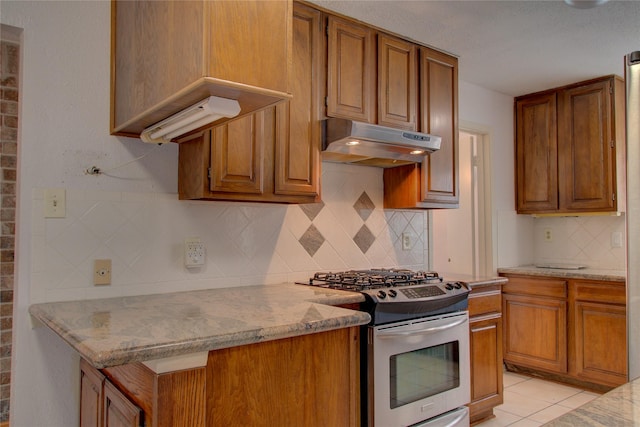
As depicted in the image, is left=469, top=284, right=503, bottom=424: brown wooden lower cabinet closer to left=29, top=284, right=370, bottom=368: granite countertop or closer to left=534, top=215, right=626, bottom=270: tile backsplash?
left=29, top=284, right=370, bottom=368: granite countertop

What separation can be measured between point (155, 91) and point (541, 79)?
3223mm

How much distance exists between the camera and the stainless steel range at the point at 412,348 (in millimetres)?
2098

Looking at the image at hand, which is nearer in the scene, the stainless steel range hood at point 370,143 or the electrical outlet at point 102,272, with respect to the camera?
the electrical outlet at point 102,272

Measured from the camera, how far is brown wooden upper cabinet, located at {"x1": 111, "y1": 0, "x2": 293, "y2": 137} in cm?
136

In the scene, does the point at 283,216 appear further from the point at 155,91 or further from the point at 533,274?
the point at 533,274

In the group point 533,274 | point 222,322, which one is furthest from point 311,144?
point 533,274

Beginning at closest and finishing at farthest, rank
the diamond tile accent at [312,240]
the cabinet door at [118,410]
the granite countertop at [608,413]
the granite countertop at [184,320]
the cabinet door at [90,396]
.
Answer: the granite countertop at [608,413] < the granite countertop at [184,320] < the cabinet door at [118,410] < the cabinet door at [90,396] < the diamond tile accent at [312,240]

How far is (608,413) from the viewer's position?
70cm

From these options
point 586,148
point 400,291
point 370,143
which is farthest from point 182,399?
point 586,148

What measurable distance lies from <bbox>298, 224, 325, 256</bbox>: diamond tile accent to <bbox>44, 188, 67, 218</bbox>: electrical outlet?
4.14ft

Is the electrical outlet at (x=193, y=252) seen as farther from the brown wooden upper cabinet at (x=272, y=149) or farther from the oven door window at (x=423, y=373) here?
the oven door window at (x=423, y=373)

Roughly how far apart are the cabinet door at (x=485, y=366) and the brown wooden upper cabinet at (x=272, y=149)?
135cm

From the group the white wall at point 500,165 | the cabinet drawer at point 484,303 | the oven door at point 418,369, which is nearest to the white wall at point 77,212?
the oven door at point 418,369

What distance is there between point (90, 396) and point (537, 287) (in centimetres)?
323
